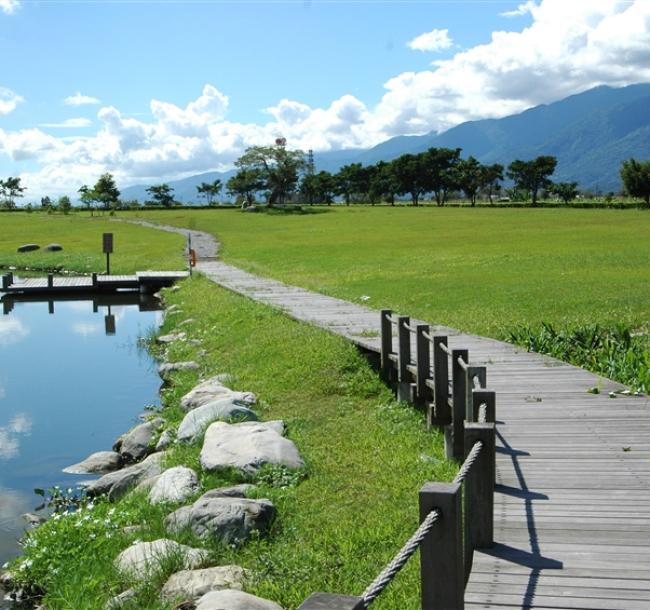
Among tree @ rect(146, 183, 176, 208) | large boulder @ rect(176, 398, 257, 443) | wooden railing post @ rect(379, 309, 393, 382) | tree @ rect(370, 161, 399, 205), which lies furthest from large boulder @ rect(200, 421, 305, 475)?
tree @ rect(146, 183, 176, 208)

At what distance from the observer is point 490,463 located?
5.79 meters

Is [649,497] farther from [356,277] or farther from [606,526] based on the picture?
[356,277]

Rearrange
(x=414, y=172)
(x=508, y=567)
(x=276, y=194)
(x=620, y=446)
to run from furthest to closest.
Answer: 1. (x=414, y=172)
2. (x=276, y=194)
3. (x=620, y=446)
4. (x=508, y=567)

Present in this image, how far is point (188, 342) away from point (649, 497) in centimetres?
1599

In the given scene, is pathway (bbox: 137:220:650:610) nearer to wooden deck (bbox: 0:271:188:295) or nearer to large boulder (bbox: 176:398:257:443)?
large boulder (bbox: 176:398:257:443)

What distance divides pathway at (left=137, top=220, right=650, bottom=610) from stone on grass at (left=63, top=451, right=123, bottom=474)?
6.13m

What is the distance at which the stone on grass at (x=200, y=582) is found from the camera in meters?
6.89

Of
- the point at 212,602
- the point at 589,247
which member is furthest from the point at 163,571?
the point at 589,247

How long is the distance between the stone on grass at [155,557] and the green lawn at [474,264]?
11.9m

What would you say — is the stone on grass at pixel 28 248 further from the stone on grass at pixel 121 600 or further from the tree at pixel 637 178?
the tree at pixel 637 178

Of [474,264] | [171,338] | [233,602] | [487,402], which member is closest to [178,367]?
[171,338]

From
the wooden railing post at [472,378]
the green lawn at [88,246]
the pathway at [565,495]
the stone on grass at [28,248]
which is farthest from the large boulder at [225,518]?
the stone on grass at [28,248]

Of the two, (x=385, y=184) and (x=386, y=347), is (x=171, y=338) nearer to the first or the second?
Answer: (x=386, y=347)

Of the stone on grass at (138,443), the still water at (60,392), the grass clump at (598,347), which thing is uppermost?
the grass clump at (598,347)
